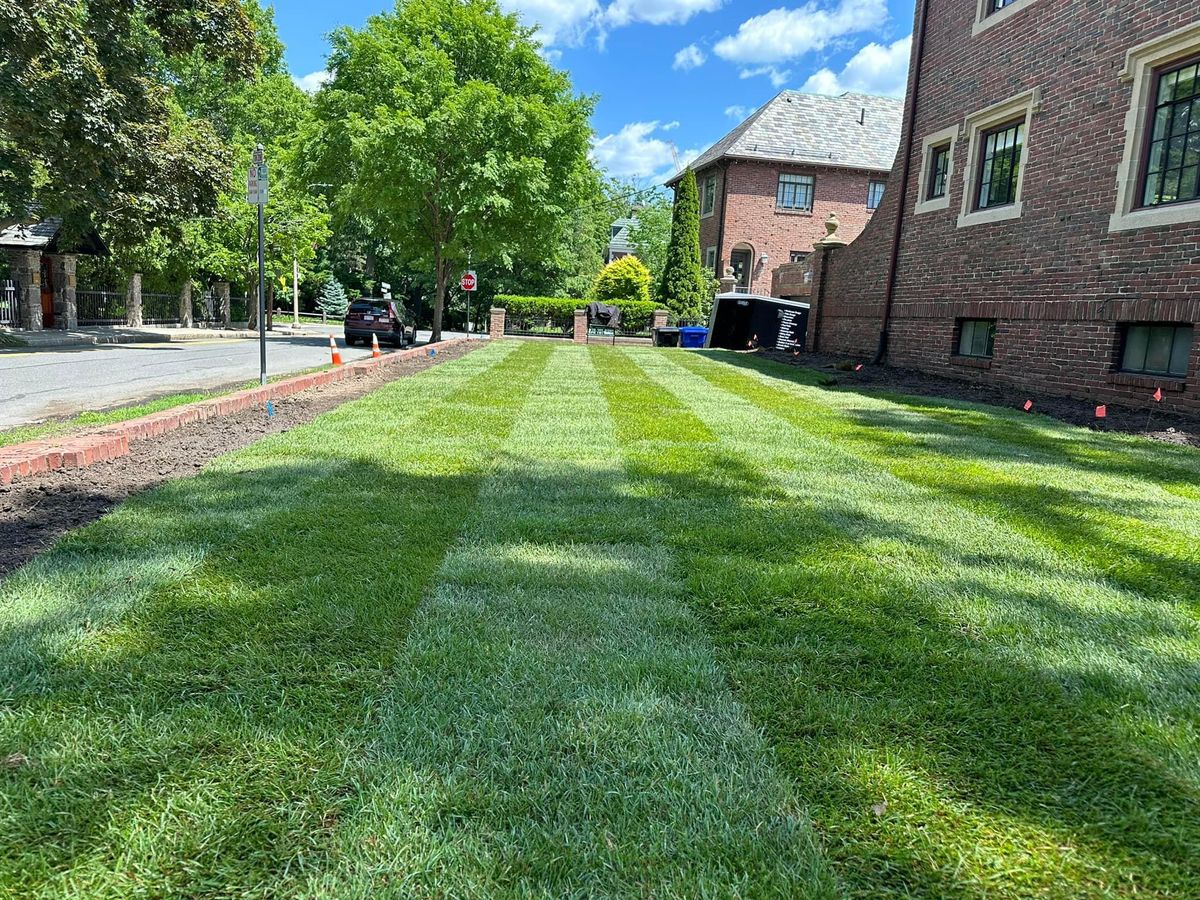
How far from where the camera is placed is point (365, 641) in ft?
8.74

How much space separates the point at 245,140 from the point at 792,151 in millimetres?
25151

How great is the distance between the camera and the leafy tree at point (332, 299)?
55625mm

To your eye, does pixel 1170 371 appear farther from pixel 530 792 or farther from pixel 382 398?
pixel 530 792

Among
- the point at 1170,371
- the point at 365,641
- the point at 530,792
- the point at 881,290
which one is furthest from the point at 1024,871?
the point at 881,290

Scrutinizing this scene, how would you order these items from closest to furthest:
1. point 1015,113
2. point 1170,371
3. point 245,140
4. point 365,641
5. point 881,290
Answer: point 365,641, point 1170,371, point 1015,113, point 881,290, point 245,140

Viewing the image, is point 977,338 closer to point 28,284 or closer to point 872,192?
point 872,192

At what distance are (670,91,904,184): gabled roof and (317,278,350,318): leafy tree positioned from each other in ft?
99.0

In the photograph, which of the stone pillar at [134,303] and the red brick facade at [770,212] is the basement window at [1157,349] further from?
the stone pillar at [134,303]

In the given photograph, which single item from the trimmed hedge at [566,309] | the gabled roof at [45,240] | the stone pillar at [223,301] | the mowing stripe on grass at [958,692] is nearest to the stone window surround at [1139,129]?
the mowing stripe on grass at [958,692]

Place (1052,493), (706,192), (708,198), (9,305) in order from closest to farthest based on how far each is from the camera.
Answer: (1052,493) → (9,305) → (708,198) → (706,192)

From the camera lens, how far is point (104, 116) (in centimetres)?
1675

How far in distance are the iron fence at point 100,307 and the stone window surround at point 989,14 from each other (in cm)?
3263

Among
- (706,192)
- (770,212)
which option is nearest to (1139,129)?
(770,212)

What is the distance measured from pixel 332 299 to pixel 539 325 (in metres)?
29.0
